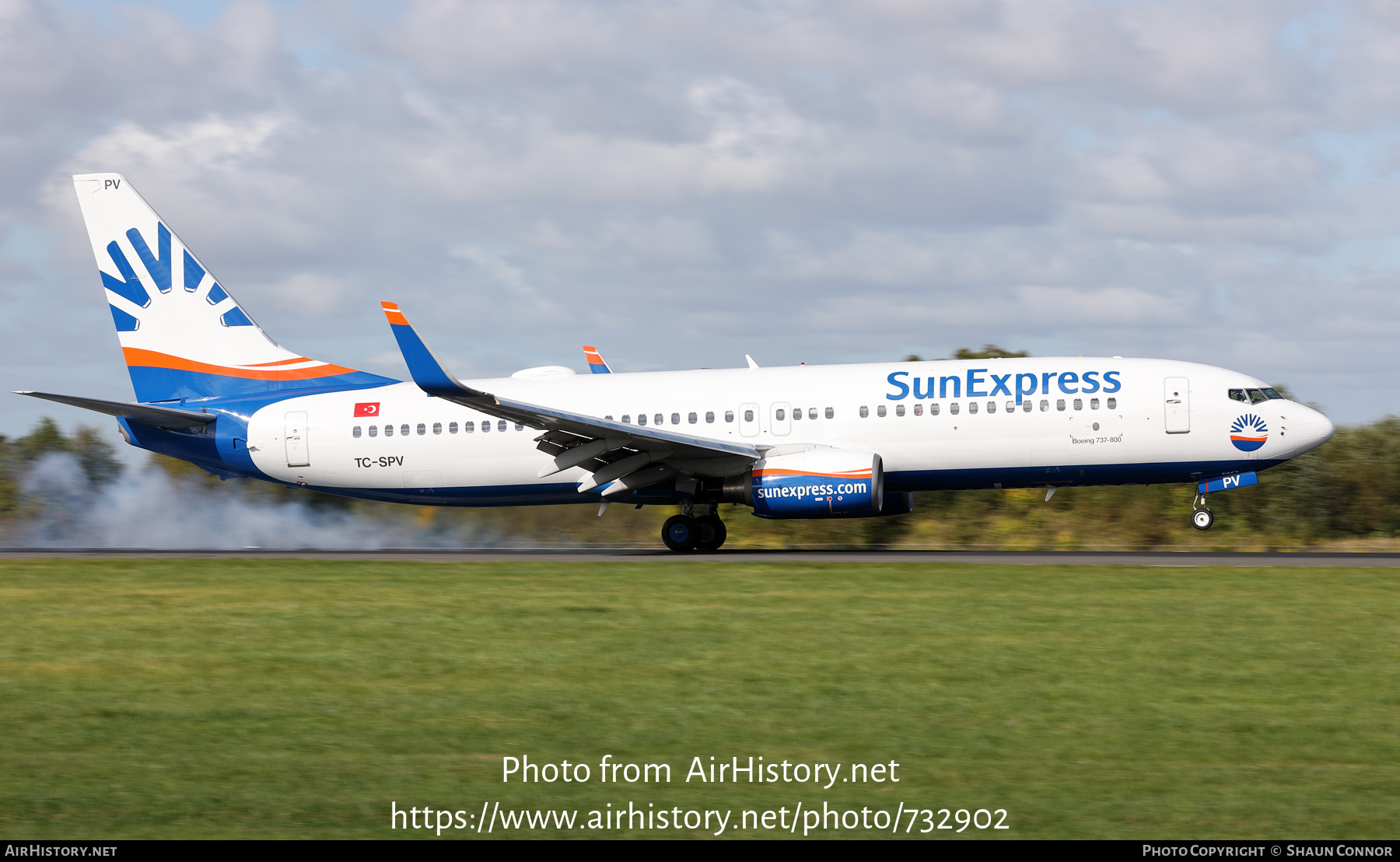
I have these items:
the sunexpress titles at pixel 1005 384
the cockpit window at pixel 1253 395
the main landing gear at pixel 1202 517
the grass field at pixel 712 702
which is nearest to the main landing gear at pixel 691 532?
the sunexpress titles at pixel 1005 384

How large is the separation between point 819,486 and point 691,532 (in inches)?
145

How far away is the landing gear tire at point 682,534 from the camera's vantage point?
26891 mm

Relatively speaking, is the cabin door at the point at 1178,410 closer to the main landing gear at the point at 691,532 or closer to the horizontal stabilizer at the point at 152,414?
the main landing gear at the point at 691,532

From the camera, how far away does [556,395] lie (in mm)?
28188

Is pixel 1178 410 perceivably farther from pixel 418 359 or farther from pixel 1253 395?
pixel 418 359

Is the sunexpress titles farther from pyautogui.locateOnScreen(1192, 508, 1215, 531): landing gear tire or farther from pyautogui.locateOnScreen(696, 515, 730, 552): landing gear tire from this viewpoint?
pyautogui.locateOnScreen(696, 515, 730, 552): landing gear tire

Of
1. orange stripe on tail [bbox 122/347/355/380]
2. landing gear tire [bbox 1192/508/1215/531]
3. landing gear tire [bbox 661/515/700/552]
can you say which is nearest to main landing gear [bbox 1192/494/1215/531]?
landing gear tire [bbox 1192/508/1215/531]

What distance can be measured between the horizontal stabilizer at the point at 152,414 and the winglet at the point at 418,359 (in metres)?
7.40

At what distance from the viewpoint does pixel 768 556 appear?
2531 cm

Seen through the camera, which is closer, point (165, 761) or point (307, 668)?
point (165, 761)

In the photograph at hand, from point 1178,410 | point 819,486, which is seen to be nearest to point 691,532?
point 819,486

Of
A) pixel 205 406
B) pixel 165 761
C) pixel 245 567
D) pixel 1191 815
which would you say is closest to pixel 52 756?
pixel 165 761
